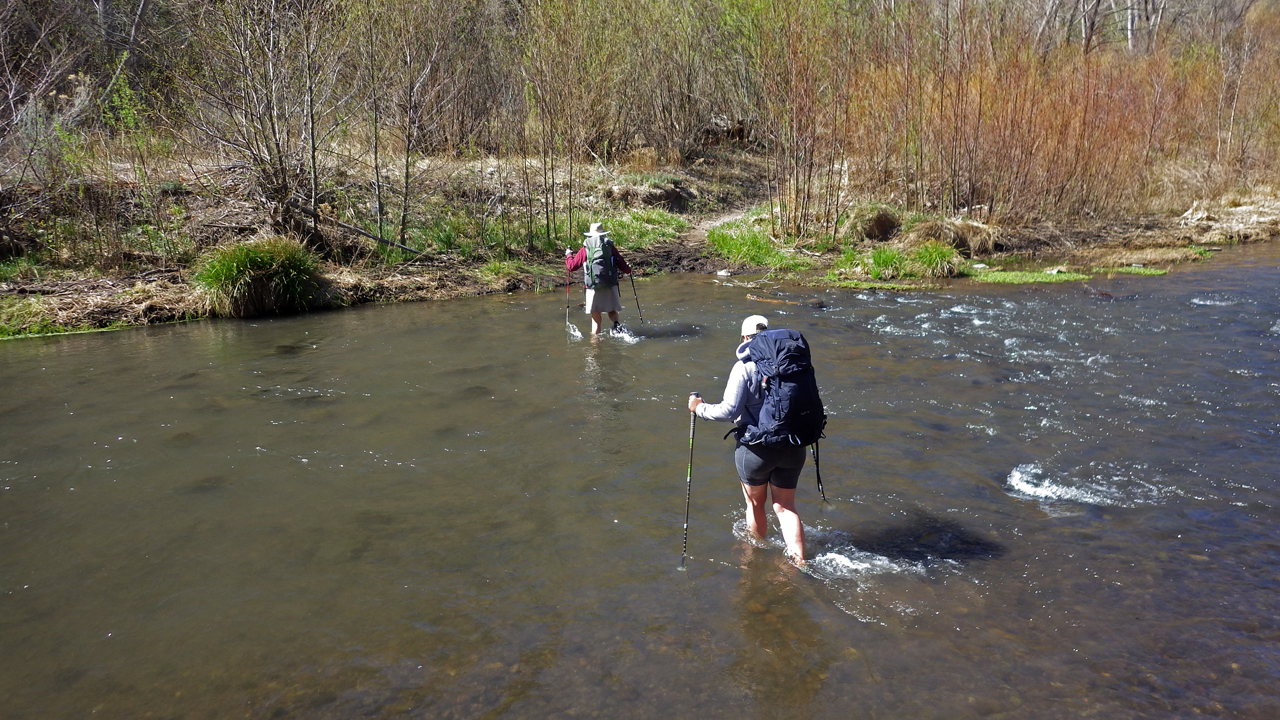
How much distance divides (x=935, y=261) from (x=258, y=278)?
44.2 feet

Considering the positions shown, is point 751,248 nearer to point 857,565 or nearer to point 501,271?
point 501,271

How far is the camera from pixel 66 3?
22.6 m

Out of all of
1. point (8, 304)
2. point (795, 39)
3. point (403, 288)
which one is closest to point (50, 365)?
point (8, 304)

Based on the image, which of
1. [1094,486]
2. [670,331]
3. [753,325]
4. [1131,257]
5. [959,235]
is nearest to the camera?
[753,325]

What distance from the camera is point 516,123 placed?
2116 cm

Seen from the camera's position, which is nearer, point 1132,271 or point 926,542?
point 926,542

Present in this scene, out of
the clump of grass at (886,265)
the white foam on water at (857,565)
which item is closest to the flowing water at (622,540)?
the white foam on water at (857,565)

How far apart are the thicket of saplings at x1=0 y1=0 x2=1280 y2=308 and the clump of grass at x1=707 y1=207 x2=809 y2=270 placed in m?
0.10

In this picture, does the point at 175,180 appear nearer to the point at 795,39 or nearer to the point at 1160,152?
the point at 795,39

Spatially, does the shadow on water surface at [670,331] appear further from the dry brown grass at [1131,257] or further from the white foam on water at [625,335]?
the dry brown grass at [1131,257]

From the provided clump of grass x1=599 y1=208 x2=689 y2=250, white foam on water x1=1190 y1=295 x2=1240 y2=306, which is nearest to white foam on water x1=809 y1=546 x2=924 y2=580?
white foam on water x1=1190 y1=295 x2=1240 y2=306

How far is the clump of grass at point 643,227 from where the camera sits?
2120 centimetres

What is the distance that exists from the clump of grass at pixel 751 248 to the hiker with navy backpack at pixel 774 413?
13.2 m

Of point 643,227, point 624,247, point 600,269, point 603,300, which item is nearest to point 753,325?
point 600,269
